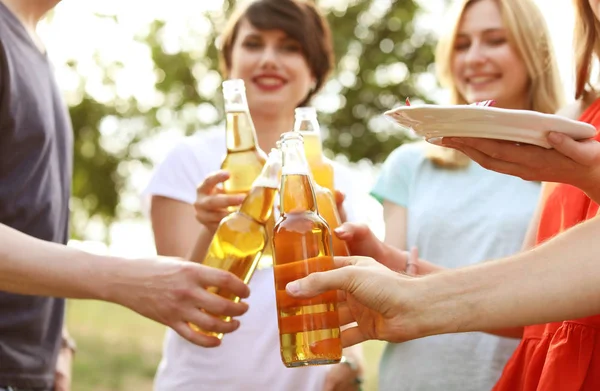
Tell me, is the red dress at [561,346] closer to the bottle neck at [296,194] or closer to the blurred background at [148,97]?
the bottle neck at [296,194]

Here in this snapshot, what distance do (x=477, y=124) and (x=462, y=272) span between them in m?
0.32

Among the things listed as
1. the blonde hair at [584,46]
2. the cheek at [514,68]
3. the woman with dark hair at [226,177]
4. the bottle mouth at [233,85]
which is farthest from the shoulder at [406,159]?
the bottle mouth at [233,85]

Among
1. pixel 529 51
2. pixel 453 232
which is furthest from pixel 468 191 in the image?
pixel 529 51

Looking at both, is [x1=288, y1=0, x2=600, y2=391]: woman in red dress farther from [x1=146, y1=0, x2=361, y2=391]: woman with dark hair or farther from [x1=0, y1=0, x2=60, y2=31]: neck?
[x1=0, y1=0, x2=60, y2=31]: neck

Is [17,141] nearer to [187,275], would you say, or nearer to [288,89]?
[187,275]

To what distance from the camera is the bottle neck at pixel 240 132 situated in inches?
98.4

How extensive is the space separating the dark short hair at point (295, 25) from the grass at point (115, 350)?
6.94 m

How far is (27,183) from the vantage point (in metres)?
2.48

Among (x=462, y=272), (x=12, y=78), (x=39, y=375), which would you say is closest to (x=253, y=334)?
(x=39, y=375)

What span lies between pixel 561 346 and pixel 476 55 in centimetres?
169

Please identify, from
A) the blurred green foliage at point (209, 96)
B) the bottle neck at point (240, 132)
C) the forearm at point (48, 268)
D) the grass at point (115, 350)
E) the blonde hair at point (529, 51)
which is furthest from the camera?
the blurred green foliage at point (209, 96)

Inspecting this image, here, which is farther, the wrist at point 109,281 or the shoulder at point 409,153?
the shoulder at point 409,153

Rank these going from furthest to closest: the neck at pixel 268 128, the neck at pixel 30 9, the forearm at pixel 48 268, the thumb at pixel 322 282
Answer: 1. the neck at pixel 268 128
2. the neck at pixel 30 9
3. the forearm at pixel 48 268
4. the thumb at pixel 322 282

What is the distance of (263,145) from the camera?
11.5 feet
